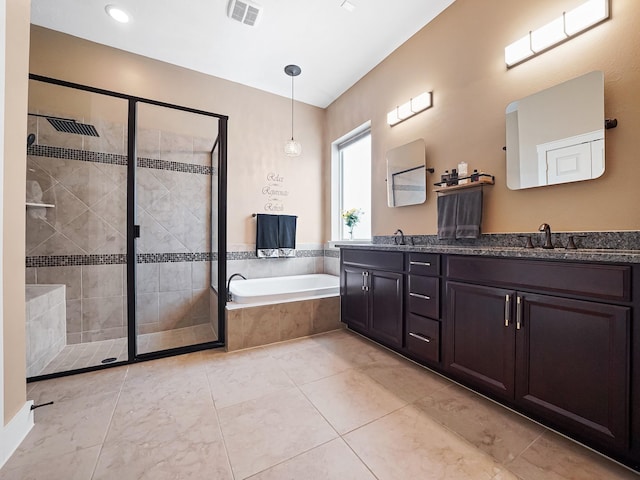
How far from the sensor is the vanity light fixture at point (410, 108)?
2.35 m

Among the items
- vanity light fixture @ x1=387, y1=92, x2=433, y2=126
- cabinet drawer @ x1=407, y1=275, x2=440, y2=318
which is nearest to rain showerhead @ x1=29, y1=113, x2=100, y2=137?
vanity light fixture @ x1=387, y1=92, x2=433, y2=126

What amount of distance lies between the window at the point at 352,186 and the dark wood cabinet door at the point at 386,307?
3.47 ft

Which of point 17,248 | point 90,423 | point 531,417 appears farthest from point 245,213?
point 531,417

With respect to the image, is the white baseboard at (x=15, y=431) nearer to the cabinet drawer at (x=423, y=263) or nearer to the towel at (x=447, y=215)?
the cabinet drawer at (x=423, y=263)

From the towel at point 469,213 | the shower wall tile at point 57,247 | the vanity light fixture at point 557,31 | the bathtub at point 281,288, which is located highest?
the vanity light fixture at point 557,31

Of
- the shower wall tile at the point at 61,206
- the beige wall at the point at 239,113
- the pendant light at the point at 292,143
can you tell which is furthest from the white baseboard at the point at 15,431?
the pendant light at the point at 292,143

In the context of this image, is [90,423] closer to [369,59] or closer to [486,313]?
[486,313]

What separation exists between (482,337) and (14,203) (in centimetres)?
249

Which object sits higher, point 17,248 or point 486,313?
point 17,248

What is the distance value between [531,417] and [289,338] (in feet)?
5.95

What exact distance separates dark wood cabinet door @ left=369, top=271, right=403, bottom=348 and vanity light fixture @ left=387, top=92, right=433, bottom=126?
1509 mm

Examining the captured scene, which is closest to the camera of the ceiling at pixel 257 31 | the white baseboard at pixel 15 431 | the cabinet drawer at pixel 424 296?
the white baseboard at pixel 15 431

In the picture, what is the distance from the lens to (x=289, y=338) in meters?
2.56

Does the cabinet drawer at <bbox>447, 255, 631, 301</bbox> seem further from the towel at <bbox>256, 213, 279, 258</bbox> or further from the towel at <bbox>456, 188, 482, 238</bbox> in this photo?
the towel at <bbox>256, 213, 279, 258</bbox>
